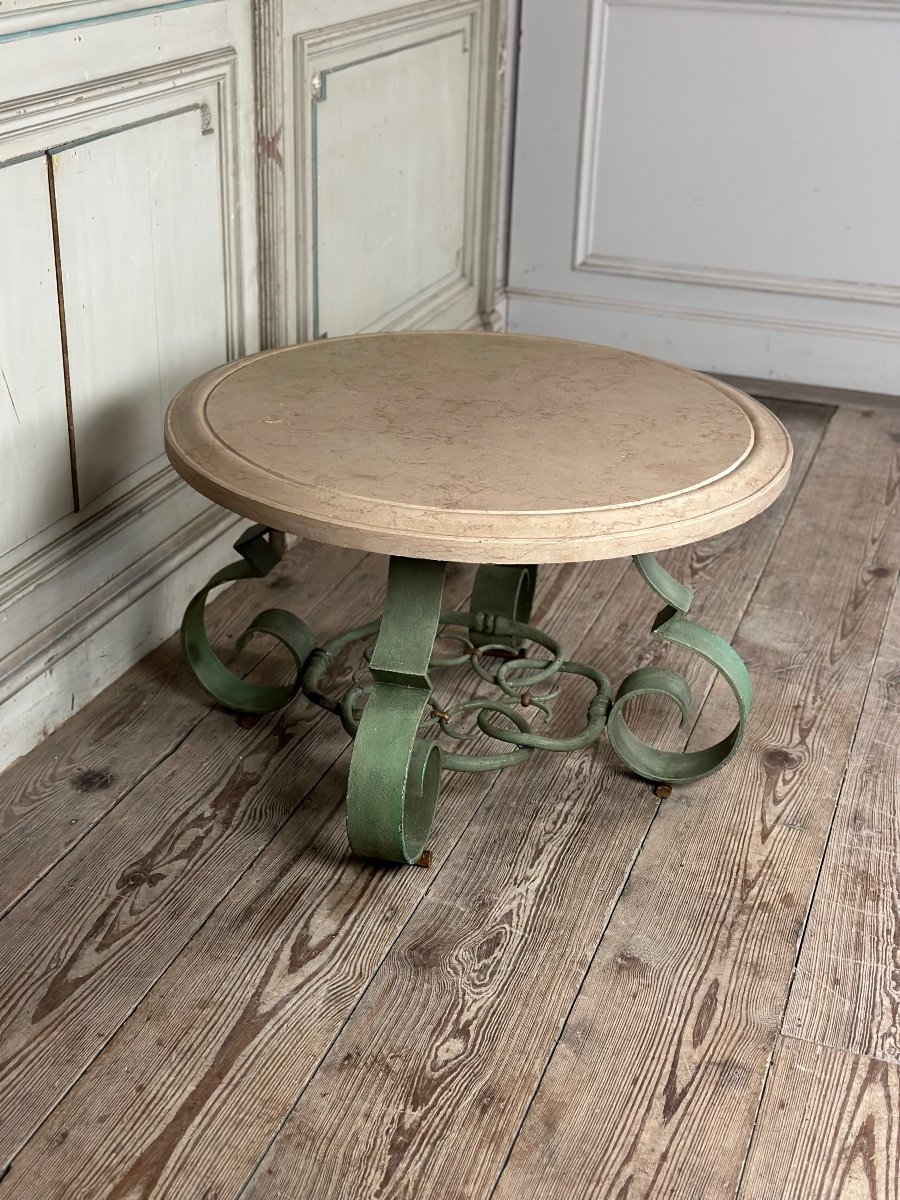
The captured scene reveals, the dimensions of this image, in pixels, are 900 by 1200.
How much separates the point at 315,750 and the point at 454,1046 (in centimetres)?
57

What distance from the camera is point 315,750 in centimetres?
184

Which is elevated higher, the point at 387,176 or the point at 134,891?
the point at 387,176

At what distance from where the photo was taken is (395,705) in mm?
1547

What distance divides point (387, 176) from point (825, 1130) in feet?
6.32

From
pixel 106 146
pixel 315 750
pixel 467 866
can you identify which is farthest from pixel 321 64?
pixel 467 866

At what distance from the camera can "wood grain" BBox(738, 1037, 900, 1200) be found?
1.23 m

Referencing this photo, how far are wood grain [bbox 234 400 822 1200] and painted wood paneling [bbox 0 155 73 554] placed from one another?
A: 2.40 ft

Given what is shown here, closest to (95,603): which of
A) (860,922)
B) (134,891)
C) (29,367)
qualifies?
(29,367)

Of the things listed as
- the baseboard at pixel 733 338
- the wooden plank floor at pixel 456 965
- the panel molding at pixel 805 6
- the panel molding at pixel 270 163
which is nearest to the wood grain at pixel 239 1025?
the wooden plank floor at pixel 456 965

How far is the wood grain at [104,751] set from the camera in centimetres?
163

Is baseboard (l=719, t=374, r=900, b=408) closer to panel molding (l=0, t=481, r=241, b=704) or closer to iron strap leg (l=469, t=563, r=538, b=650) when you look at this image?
iron strap leg (l=469, t=563, r=538, b=650)

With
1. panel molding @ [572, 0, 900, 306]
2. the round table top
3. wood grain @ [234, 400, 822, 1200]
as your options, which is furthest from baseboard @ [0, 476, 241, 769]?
panel molding @ [572, 0, 900, 306]

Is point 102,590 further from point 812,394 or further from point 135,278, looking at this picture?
point 812,394

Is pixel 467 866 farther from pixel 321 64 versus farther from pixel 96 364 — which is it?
pixel 321 64
